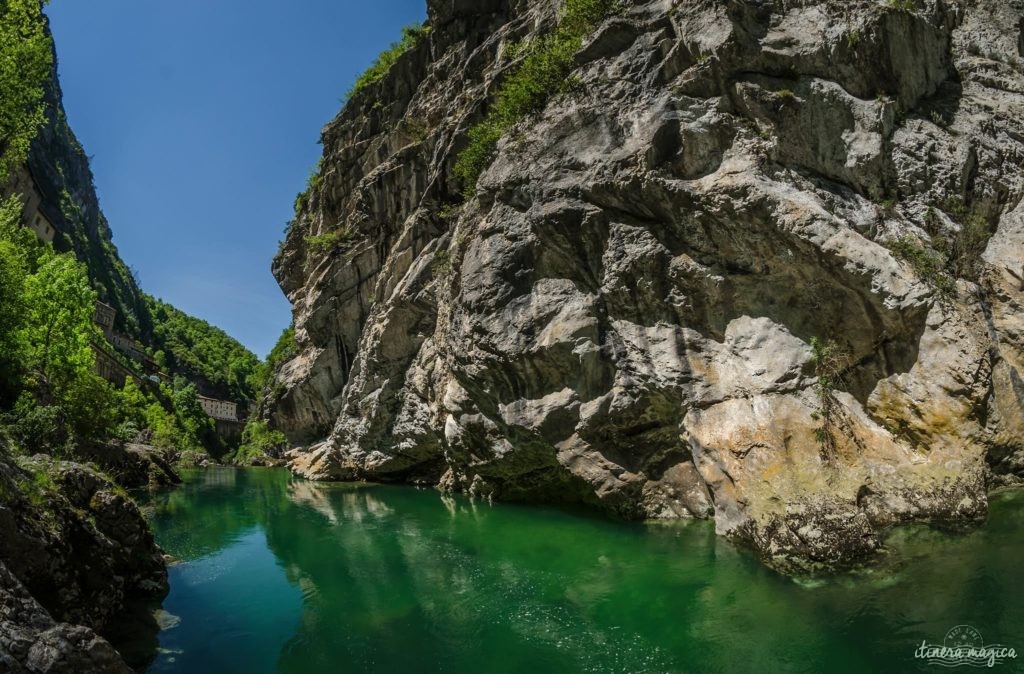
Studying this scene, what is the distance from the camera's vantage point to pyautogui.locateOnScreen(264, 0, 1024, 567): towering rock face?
12.2 m

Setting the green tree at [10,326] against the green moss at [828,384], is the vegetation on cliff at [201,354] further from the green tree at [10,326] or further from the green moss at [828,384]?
the green moss at [828,384]

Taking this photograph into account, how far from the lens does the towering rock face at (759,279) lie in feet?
39.9

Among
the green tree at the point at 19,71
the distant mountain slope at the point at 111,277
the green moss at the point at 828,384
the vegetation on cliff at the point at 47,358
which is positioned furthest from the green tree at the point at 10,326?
the distant mountain slope at the point at 111,277

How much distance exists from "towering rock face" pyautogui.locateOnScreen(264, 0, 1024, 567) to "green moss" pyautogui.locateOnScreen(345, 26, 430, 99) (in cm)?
2171

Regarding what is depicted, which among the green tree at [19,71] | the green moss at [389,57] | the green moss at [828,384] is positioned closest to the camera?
the green moss at [828,384]

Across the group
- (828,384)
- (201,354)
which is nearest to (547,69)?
(828,384)

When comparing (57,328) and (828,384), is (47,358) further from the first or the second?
(828,384)

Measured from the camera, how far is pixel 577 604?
9.58 m

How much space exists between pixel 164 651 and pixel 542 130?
61.0ft

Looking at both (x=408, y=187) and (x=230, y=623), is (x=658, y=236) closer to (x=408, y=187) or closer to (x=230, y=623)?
(x=230, y=623)

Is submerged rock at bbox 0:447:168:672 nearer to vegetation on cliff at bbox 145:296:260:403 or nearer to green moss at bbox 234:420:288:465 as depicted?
green moss at bbox 234:420:288:465

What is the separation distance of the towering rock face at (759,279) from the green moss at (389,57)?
21712 millimetres

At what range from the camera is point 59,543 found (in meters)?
7.35

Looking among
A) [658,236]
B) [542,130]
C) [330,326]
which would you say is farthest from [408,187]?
[658,236]
